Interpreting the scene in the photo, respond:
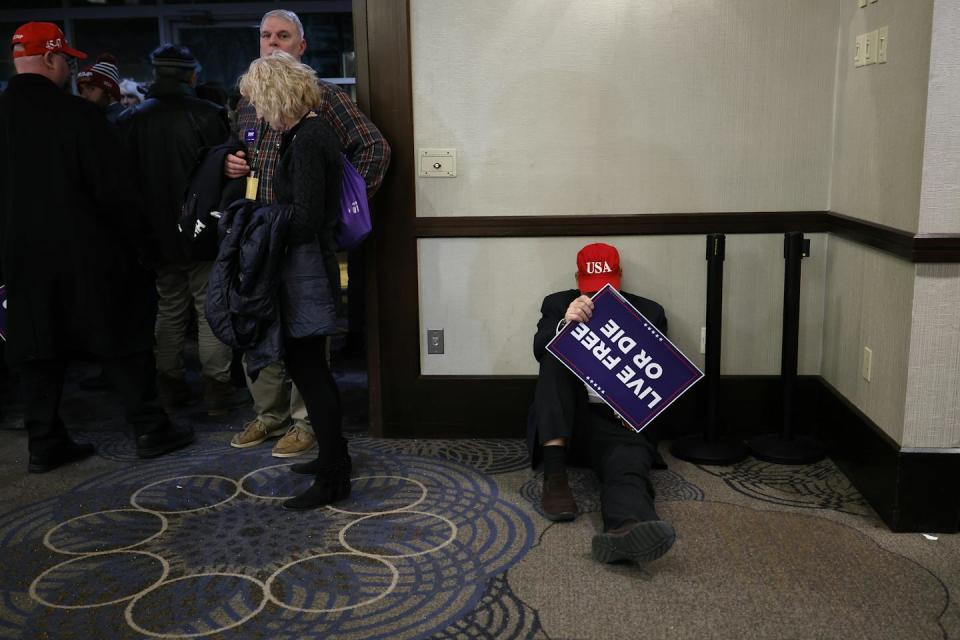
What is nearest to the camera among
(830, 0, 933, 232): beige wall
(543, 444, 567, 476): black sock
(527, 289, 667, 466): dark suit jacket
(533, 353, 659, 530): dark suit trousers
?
(830, 0, 933, 232): beige wall

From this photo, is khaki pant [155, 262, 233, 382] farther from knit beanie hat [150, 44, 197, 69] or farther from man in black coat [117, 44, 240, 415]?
knit beanie hat [150, 44, 197, 69]

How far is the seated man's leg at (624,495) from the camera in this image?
2.39 meters

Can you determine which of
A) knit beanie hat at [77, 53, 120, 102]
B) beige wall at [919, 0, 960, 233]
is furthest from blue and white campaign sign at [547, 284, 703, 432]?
knit beanie hat at [77, 53, 120, 102]

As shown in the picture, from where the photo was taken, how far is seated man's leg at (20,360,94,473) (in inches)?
130

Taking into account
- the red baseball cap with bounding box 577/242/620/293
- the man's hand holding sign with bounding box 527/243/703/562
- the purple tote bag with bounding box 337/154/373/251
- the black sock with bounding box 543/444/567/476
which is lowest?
the black sock with bounding box 543/444/567/476

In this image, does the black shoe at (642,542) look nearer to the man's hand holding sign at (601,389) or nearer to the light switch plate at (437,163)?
the man's hand holding sign at (601,389)

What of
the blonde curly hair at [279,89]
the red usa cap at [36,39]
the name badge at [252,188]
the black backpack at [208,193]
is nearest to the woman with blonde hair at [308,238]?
A: the blonde curly hair at [279,89]

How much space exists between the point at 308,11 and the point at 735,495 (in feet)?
18.1

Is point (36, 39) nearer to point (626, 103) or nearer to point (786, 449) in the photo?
point (626, 103)

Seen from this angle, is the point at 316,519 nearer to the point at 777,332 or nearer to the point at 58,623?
the point at 58,623

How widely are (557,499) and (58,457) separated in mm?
1924

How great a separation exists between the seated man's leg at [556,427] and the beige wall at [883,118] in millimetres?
1152

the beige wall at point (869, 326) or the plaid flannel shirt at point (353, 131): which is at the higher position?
the plaid flannel shirt at point (353, 131)

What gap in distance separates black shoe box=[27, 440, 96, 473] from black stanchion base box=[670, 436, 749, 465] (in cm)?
230
